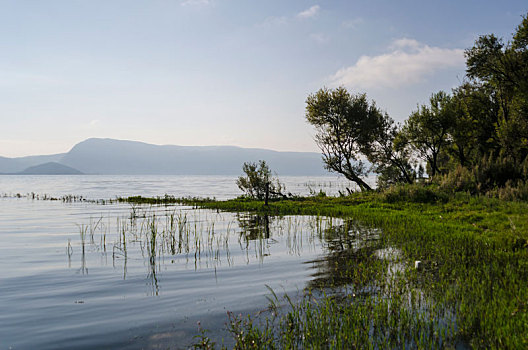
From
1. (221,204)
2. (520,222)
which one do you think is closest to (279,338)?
(520,222)

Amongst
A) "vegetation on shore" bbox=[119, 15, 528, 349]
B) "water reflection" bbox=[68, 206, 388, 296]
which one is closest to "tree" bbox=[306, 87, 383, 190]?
"vegetation on shore" bbox=[119, 15, 528, 349]

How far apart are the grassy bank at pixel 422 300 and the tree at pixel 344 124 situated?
25.8 meters

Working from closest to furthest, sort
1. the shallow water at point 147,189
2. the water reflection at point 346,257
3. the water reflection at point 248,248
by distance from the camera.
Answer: the water reflection at point 346,257 → the water reflection at point 248,248 → the shallow water at point 147,189

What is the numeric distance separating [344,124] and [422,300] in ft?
116

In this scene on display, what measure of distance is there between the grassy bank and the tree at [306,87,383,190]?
2576 cm

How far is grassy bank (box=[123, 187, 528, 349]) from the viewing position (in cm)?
614

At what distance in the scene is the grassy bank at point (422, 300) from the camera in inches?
242

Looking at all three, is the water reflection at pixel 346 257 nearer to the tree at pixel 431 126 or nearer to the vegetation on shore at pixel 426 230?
the vegetation on shore at pixel 426 230

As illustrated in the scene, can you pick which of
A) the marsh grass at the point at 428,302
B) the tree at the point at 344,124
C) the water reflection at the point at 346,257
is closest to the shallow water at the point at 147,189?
the tree at the point at 344,124

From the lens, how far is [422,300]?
7.93 meters

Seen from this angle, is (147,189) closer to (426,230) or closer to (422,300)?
(426,230)

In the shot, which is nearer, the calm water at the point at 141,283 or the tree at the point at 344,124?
the calm water at the point at 141,283

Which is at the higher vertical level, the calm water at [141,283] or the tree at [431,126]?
the tree at [431,126]

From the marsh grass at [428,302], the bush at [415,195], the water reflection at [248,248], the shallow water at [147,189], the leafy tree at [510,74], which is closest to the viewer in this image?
the marsh grass at [428,302]
